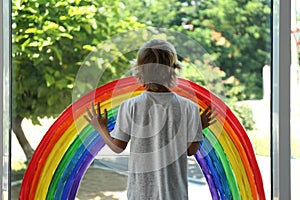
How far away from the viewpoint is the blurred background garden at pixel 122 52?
133 cm

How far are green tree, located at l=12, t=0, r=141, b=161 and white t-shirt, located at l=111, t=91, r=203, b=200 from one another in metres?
0.15

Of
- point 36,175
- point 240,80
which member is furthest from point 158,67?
point 36,175

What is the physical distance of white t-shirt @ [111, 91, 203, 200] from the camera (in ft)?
4.28

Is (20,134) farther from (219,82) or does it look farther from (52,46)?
(219,82)

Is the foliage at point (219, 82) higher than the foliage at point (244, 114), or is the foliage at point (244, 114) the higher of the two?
the foliage at point (219, 82)

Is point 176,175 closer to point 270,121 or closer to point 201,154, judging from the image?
point 201,154

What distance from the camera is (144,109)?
1.33 m

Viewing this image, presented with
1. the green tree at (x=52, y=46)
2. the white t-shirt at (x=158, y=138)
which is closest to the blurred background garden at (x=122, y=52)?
the green tree at (x=52, y=46)

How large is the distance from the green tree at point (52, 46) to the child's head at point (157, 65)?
2.4 inches

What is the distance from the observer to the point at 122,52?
1.33 metres

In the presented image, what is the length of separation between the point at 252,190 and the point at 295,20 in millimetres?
548

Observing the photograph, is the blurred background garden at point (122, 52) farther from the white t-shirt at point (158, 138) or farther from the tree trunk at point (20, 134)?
the white t-shirt at point (158, 138)

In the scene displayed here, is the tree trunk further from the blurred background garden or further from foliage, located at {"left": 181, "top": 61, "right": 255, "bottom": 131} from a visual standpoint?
foliage, located at {"left": 181, "top": 61, "right": 255, "bottom": 131}

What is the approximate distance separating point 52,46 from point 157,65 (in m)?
0.33
